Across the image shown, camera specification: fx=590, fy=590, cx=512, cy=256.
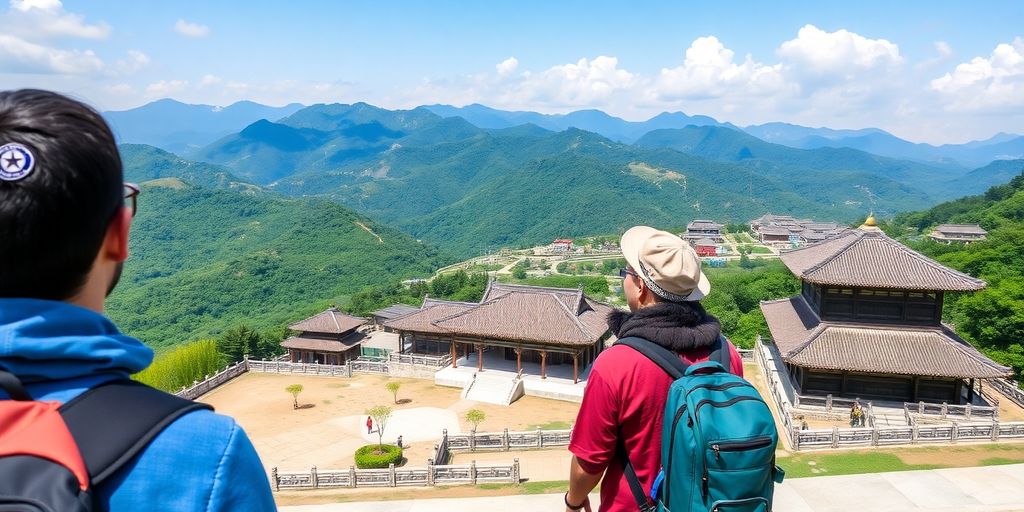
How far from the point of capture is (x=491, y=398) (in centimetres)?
2525

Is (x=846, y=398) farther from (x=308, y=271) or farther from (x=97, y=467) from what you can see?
(x=308, y=271)

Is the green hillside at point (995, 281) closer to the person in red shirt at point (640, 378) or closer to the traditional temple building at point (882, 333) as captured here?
the traditional temple building at point (882, 333)

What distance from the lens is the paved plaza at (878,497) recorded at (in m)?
13.3

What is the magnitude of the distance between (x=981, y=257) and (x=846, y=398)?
26931mm

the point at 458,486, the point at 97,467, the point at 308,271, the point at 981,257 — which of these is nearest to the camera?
the point at 97,467

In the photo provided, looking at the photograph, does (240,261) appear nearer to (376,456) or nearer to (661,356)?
(376,456)

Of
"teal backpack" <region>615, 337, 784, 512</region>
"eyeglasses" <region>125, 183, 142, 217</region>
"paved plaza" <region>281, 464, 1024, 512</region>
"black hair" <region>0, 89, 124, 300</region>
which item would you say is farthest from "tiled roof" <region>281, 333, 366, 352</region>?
"black hair" <region>0, 89, 124, 300</region>

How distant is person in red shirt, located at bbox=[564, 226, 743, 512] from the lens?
11.6 ft

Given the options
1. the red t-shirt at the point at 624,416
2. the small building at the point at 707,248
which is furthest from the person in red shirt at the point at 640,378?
the small building at the point at 707,248

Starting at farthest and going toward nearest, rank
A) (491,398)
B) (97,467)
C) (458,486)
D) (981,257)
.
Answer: (981,257) → (491,398) → (458,486) → (97,467)

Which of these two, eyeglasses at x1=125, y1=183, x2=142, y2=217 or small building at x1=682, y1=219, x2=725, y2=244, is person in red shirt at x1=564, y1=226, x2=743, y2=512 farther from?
small building at x1=682, y1=219, x2=725, y2=244

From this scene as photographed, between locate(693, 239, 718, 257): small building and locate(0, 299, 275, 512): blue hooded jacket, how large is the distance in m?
88.2

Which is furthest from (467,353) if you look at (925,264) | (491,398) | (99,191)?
(99,191)

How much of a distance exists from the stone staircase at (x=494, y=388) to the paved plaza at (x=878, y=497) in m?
9.95
